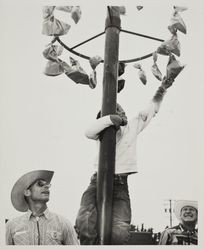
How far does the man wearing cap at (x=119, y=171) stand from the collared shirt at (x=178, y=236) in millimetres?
214

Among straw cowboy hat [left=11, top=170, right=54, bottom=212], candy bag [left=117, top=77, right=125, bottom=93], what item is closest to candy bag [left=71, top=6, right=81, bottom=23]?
candy bag [left=117, top=77, right=125, bottom=93]

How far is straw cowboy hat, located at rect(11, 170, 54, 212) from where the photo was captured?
255 centimetres

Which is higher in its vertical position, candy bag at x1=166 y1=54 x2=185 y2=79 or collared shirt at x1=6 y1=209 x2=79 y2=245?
candy bag at x1=166 y1=54 x2=185 y2=79

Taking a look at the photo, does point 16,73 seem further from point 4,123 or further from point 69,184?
point 69,184

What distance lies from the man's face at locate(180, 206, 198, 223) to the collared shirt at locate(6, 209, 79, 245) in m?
0.62

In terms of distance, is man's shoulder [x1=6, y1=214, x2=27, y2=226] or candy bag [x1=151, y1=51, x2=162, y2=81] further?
candy bag [x1=151, y1=51, x2=162, y2=81]

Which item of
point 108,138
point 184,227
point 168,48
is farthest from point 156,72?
point 184,227

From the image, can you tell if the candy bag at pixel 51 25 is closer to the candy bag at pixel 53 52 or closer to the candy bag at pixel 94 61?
the candy bag at pixel 53 52

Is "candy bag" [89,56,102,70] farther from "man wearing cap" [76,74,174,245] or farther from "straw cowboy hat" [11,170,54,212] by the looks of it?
"straw cowboy hat" [11,170,54,212]

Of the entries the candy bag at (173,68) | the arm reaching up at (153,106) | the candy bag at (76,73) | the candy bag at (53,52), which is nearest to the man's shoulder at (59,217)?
the arm reaching up at (153,106)

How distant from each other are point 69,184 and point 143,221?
463mm

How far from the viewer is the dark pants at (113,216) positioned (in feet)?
8.28

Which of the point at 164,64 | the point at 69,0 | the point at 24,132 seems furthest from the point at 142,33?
the point at 24,132

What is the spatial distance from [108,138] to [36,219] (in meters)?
0.61
